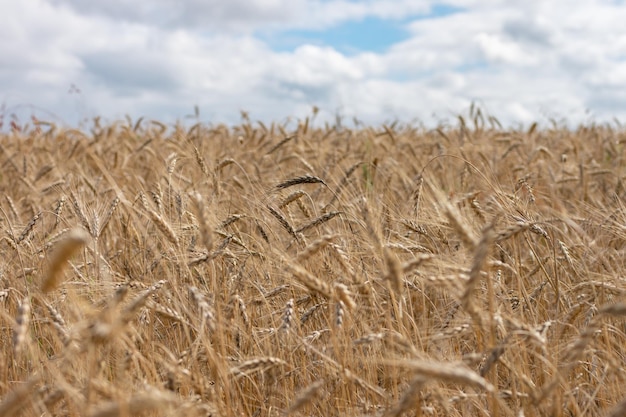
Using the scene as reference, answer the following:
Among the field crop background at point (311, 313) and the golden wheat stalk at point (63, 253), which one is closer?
the golden wheat stalk at point (63, 253)

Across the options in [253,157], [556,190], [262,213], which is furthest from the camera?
[253,157]

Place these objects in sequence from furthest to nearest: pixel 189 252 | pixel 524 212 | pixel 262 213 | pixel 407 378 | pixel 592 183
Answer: pixel 592 183
pixel 262 213
pixel 189 252
pixel 524 212
pixel 407 378

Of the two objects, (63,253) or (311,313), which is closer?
(63,253)

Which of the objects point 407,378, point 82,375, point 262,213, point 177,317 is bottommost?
point 407,378

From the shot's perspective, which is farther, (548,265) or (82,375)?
(548,265)

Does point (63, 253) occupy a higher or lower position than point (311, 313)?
higher

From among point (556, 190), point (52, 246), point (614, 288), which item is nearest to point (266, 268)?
point (52, 246)

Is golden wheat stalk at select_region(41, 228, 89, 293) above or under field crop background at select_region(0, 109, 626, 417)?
above

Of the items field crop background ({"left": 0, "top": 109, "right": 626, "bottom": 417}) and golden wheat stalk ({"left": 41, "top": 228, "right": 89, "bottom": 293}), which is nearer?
golden wheat stalk ({"left": 41, "top": 228, "right": 89, "bottom": 293})

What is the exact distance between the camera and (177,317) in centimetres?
196

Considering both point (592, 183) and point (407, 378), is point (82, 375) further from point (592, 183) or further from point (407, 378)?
point (592, 183)

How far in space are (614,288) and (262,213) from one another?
140 cm

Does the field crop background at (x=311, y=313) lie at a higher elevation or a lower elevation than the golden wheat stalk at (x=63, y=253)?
lower

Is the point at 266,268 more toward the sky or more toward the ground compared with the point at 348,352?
more toward the sky
